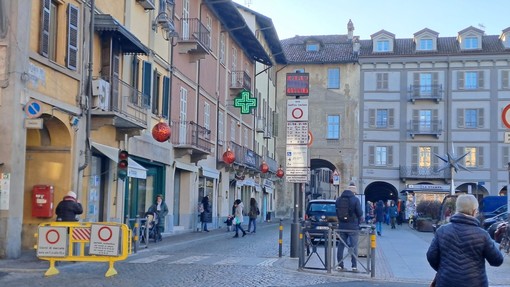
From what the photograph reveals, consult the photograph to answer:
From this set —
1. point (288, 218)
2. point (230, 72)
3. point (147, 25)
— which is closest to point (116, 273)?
point (147, 25)

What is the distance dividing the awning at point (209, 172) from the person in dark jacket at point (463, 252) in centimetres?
2672

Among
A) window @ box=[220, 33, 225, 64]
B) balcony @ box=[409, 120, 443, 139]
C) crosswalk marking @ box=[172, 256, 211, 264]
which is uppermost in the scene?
window @ box=[220, 33, 225, 64]

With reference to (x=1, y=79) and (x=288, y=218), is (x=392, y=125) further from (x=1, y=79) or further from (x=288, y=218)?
(x=1, y=79)

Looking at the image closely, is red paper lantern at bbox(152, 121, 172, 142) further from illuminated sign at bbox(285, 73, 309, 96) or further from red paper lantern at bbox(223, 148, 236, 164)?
red paper lantern at bbox(223, 148, 236, 164)

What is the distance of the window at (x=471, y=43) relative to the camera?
58.0m

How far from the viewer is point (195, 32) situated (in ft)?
97.9

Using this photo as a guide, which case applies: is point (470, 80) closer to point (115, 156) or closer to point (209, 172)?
point (209, 172)

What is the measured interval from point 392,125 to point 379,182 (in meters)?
4.83

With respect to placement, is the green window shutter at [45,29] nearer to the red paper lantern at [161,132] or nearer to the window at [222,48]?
the red paper lantern at [161,132]

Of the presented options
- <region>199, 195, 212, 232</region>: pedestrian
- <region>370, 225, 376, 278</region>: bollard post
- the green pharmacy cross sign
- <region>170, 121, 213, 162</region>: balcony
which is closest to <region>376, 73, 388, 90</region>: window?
the green pharmacy cross sign

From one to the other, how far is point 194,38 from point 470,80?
34452 millimetres

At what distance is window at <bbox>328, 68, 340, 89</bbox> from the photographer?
58.4 m

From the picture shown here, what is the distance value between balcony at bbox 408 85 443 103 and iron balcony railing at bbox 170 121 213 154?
97.8 ft

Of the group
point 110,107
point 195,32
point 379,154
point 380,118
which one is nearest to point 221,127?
point 195,32
